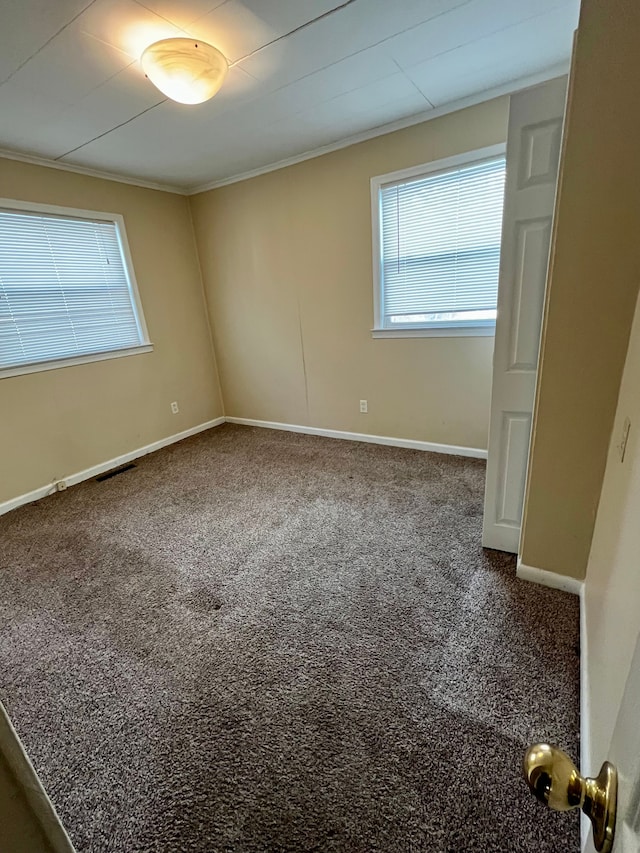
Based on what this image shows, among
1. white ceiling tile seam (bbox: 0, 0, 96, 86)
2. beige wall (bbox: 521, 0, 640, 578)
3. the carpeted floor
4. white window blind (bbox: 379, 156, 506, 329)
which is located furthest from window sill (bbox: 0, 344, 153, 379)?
beige wall (bbox: 521, 0, 640, 578)

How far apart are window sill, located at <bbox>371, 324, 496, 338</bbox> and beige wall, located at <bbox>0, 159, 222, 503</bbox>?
7.05ft

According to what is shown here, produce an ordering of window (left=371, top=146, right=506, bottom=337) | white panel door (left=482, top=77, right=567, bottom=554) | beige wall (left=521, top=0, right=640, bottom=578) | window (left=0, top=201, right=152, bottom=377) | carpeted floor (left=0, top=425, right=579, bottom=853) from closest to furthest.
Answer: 1. carpeted floor (left=0, top=425, right=579, bottom=853)
2. beige wall (left=521, top=0, right=640, bottom=578)
3. white panel door (left=482, top=77, right=567, bottom=554)
4. window (left=371, top=146, right=506, bottom=337)
5. window (left=0, top=201, right=152, bottom=377)

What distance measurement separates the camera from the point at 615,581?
1073 millimetres

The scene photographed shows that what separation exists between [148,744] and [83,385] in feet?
9.71

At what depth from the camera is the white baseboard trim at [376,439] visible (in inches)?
132

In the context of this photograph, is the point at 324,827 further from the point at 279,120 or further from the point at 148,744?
the point at 279,120

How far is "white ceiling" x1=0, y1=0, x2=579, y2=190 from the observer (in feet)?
5.45

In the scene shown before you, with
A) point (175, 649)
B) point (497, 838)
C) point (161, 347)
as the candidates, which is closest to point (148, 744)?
point (175, 649)

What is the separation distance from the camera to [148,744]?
1.34m

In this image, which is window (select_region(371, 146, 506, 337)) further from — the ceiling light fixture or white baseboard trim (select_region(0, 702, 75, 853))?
white baseboard trim (select_region(0, 702, 75, 853))

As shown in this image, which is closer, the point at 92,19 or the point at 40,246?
the point at 92,19

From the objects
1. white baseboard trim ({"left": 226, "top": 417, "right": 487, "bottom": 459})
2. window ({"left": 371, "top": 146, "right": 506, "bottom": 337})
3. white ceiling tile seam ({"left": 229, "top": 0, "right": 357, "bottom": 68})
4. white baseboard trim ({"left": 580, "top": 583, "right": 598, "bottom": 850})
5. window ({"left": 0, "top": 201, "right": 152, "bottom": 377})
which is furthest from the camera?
white baseboard trim ({"left": 226, "top": 417, "right": 487, "bottom": 459})

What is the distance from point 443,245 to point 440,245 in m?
0.02

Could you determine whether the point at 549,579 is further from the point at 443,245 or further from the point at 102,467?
the point at 102,467
